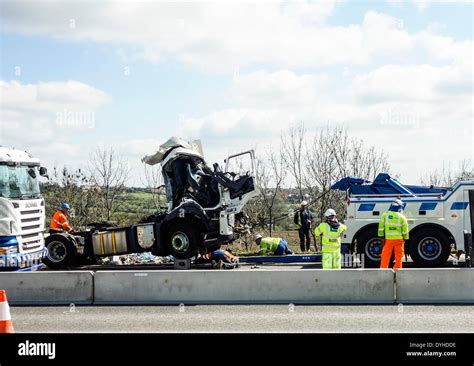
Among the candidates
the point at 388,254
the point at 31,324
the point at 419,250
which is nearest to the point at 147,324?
the point at 31,324

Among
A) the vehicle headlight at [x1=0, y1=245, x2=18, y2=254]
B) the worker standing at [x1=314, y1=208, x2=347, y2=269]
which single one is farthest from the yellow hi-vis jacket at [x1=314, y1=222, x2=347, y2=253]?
the vehicle headlight at [x1=0, y1=245, x2=18, y2=254]

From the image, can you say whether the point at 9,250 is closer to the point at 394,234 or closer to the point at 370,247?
the point at 394,234

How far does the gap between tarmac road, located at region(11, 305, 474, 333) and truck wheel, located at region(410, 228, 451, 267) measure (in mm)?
4955

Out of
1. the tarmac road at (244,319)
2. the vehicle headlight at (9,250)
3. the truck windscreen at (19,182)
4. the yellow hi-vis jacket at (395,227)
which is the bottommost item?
the tarmac road at (244,319)

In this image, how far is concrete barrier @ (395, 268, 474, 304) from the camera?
13.1 m

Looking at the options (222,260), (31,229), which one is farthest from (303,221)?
(31,229)

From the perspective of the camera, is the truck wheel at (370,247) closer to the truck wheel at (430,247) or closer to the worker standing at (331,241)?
the truck wheel at (430,247)

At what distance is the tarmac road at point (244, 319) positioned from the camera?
11.0m

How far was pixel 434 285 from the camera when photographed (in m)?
13.1

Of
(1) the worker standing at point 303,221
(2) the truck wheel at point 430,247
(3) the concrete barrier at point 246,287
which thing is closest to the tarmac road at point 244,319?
(3) the concrete barrier at point 246,287

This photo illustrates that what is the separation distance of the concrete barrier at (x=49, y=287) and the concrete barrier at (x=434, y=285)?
5693mm

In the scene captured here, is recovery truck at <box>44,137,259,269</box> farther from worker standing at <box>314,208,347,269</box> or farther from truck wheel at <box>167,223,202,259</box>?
worker standing at <box>314,208,347,269</box>
